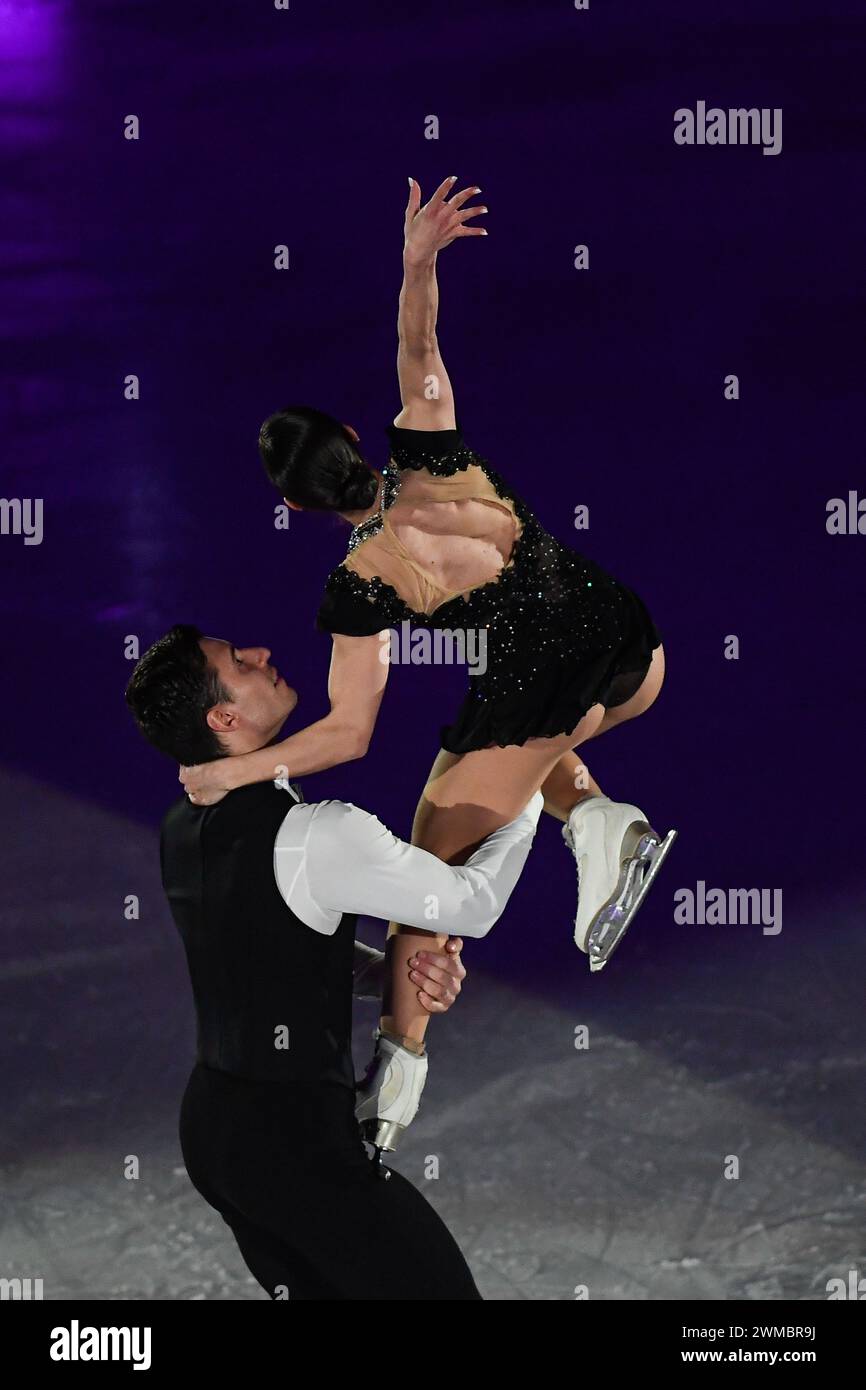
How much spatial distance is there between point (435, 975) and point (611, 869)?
1.36ft

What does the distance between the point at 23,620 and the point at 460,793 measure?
2.88 metres

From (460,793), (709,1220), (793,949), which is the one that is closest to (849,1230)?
(709,1220)

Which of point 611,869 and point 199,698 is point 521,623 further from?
point 199,698

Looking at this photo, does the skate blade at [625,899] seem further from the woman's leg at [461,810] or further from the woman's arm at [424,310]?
the woman's arm at [424,310]

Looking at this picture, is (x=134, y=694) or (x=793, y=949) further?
(x=793, y=949)

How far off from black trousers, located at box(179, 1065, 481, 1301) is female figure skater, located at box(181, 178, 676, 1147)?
328mm

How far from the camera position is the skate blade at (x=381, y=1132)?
3.57m

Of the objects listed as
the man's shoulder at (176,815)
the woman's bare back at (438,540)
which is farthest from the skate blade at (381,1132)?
the woman's bare back at (438,540)

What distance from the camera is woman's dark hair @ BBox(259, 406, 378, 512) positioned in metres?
3.40

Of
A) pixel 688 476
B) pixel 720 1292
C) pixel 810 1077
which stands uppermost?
pixel 688 476

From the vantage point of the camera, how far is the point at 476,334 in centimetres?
598

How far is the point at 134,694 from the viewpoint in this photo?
3.35 meters

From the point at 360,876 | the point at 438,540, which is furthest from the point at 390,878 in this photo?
the point at 438,540

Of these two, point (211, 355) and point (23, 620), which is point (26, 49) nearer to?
point (211, 355)
